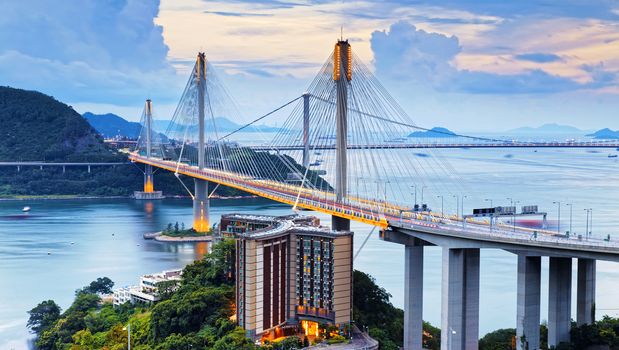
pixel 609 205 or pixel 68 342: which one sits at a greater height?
pixel 609 205

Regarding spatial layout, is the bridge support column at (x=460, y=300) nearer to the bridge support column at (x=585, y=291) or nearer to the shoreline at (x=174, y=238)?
the bridge support column at (x=585, y=291)

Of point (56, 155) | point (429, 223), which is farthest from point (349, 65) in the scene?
point (56, 155)

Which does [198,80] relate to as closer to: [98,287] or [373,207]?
[98,287]

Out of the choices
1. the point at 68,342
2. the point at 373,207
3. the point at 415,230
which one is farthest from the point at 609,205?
the point at 68,342

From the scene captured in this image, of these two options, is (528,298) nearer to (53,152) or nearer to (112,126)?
(53,152)

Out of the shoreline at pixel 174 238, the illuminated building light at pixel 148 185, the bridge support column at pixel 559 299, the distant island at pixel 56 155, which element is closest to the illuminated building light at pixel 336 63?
the bridge support column at pixel 559 299

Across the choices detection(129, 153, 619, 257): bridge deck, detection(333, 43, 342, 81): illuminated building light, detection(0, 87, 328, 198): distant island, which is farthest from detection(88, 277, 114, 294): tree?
detection(0, 87, 328, 198): distant island
